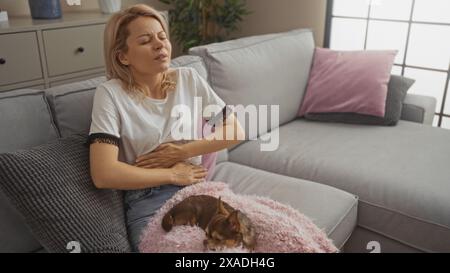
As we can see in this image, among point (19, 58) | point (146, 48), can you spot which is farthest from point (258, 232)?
point (19, 58)

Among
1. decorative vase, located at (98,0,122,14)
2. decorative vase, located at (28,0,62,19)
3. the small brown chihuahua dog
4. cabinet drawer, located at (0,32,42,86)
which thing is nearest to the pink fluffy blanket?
the small brown chihuahua dog

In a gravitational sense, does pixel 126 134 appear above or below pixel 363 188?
above

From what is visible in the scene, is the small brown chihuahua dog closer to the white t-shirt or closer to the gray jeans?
the gray jeans

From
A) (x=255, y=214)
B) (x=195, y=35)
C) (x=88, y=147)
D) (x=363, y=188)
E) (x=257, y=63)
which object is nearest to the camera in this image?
(x=255, y=214)

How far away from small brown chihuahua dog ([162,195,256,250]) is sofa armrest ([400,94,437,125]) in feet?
4.60

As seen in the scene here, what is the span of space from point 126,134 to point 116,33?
11.7 inches

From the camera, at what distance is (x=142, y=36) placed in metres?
1.17

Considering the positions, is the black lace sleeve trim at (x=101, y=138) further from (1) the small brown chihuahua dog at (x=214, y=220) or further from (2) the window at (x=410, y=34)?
(2) the window at (x=410, y=34)

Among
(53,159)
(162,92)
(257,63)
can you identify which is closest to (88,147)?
(53,159)

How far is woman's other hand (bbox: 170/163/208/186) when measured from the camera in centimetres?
123

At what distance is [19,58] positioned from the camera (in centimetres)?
204

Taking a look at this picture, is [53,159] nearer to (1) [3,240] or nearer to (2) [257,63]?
(1) [3,240]

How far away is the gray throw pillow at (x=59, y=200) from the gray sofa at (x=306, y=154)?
86mm

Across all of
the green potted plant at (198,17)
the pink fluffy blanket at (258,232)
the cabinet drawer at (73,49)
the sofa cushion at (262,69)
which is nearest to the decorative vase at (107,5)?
the cabinet drawer at (73,49)
